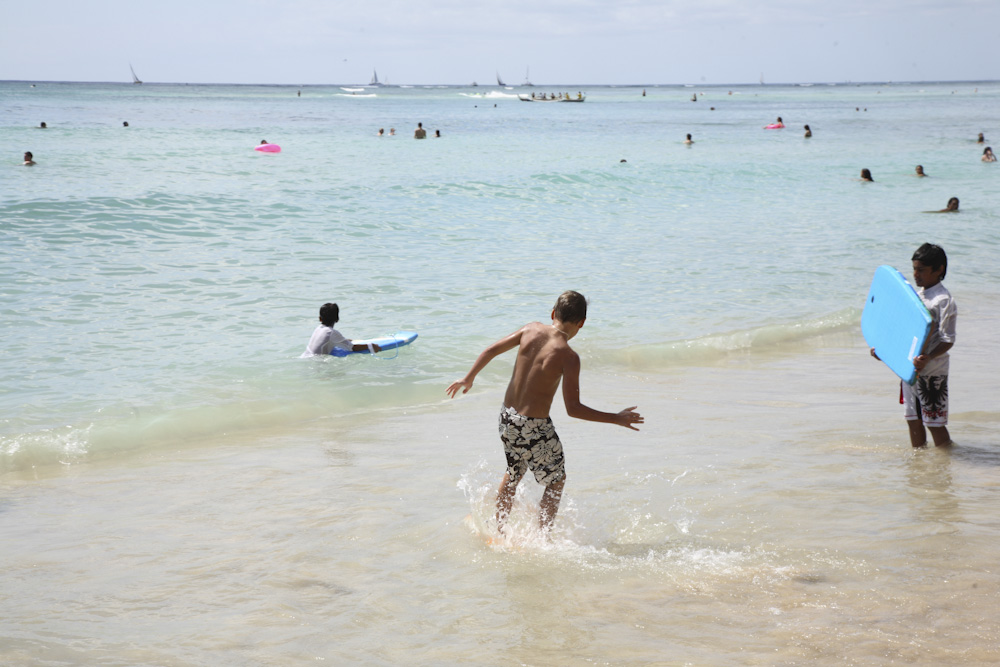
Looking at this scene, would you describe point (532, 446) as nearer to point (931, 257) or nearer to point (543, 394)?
point (543, 394)

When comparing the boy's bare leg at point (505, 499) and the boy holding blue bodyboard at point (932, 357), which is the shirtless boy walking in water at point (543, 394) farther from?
the boy holding blue bodyboard at point (932, 357)

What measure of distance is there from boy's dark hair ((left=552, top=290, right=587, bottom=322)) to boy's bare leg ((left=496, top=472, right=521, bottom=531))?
1.01 m

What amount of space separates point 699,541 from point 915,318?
2143 millimetres

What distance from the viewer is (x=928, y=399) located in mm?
5867

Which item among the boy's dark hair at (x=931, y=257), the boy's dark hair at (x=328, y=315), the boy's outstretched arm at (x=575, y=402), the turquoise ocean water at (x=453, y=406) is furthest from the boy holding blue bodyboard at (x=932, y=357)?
the boy's dark hair at (x=328, y=315)

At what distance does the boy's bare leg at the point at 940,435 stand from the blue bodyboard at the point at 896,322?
1.90ft

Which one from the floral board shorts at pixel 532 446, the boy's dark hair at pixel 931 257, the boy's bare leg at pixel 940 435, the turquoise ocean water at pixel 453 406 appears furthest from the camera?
the boy's bare leg at pixel 940 435

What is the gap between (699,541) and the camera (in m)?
4.84

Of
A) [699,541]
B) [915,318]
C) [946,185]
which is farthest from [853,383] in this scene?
[946,185]

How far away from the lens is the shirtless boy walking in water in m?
4.49

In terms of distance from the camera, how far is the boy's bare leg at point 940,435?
5.98 m

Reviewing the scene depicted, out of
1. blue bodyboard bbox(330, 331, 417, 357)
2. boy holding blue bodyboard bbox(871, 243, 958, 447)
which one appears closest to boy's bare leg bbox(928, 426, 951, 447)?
boy holding blue bodyboard bbox(871, 243, 958, 447)

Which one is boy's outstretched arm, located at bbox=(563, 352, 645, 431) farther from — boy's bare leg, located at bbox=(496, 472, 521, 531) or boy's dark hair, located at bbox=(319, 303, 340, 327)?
boy's dark hair, located at bbox=(319, 303, 340, 327)

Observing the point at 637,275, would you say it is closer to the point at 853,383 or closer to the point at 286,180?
the point at 853,383
